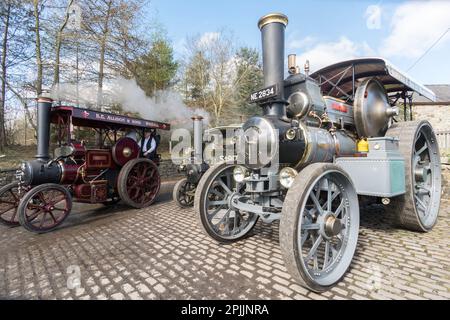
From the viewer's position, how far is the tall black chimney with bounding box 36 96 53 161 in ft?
14.4

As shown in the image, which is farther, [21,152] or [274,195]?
[21,152]

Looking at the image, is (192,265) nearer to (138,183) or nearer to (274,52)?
(274,52)

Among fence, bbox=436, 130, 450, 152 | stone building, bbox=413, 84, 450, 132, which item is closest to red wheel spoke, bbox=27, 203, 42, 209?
fence, bbox=436, 130, 450, 152

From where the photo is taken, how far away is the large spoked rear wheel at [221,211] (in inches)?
118

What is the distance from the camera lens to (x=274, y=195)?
280 cm

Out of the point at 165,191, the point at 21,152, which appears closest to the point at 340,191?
the point at 165,191

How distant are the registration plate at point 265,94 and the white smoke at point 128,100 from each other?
8530 mm

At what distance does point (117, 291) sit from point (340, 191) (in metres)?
2.23

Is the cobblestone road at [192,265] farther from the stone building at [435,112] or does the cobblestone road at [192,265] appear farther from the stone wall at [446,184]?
the stone building at [435,112]

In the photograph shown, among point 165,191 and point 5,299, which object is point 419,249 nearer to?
point 5,299

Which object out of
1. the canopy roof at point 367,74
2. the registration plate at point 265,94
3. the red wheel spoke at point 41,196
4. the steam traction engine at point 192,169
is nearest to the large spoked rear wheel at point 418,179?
the canopy roof at point 367,74

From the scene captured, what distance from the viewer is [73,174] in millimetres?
4707

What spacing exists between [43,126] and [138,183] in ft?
6.74

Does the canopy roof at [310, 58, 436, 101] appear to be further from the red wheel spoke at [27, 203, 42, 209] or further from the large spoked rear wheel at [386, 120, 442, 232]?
the red wheel spoke at [27, 203, 42, 209]
